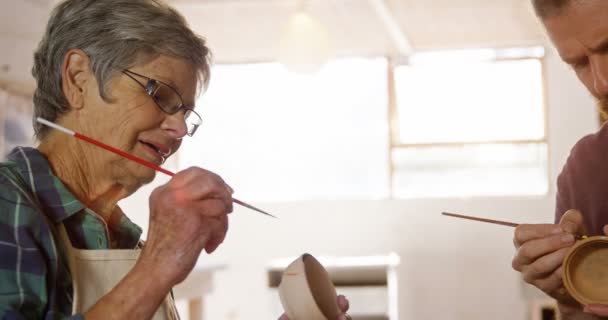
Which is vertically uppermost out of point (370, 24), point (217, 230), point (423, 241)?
point (370, 24)

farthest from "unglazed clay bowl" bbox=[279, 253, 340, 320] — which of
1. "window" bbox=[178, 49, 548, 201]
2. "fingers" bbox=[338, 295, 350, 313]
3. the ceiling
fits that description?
"window" bbox=[178, 49, 548, 201]

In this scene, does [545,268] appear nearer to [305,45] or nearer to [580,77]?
[580,77]

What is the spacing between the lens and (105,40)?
1488mm

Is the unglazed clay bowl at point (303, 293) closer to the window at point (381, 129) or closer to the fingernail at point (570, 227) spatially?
the fingernail at point (570, 227)

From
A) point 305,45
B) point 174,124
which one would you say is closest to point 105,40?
point 174,124

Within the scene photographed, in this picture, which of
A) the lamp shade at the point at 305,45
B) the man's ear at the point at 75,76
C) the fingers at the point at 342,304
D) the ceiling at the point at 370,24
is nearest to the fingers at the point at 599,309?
the fingers at the point at 342,304

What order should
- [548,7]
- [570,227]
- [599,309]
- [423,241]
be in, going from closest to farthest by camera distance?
1. [599,309]
2. [570,227]
3. [548,7]
4. [423,241]

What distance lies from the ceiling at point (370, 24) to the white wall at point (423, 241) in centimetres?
72

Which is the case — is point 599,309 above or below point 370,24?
below

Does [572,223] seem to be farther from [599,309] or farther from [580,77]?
[580,77]

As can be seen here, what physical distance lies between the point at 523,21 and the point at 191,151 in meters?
3.37

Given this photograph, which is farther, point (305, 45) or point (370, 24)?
point (370, 24)

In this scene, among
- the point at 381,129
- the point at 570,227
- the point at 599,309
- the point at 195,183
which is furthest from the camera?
the point at 381,129

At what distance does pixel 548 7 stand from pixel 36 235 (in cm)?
106
